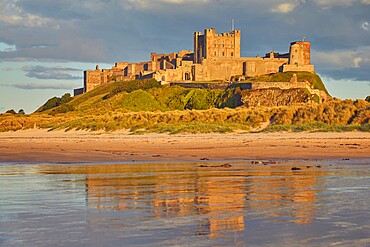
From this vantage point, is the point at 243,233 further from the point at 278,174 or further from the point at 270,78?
the point at 270,78

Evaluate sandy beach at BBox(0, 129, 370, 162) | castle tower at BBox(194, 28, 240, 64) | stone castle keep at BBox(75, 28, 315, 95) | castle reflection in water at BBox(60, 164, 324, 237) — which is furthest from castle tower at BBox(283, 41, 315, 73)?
castle reflection in water at BBox(60, 164, 324, 237)

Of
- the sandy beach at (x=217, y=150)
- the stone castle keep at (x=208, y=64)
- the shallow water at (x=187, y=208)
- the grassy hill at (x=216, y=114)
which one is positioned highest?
the stone castle keep at (x=208, y=64)

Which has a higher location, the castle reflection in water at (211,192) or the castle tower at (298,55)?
the castle tower at (298,55)

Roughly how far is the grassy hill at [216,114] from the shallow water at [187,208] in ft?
55.1

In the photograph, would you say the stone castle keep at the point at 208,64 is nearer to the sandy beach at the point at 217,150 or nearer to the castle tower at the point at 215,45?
the castle tower at the point at 215,45

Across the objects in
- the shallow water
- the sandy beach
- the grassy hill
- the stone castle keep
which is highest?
the stone castle keep

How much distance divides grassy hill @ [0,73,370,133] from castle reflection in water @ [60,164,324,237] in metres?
15.3

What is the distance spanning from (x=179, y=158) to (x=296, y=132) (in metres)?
10.6

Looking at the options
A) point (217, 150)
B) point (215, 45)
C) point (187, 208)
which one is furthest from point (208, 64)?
point (187, 208)

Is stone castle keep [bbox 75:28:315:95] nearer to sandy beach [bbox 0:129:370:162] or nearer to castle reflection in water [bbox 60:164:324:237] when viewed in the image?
sandy beach [bbox 0:129:370:162]

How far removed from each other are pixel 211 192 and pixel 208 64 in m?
65.9

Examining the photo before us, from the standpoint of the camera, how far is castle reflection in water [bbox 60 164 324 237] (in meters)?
7.79

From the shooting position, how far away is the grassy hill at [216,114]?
104 ft

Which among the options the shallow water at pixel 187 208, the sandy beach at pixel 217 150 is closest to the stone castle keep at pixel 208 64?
the sandy beach at pixel 217 150
